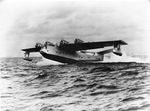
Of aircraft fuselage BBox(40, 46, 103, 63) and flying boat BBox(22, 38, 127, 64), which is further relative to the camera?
aircraft fuselage BBox(40, 46, 103, 63)

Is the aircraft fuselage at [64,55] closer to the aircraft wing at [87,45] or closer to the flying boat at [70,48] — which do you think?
the flying boat at [70,48]

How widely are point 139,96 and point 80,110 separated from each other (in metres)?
2.47

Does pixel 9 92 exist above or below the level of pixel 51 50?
below

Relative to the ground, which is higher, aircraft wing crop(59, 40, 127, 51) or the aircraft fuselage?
aircraft wing crop(59, 40, 127, 51)

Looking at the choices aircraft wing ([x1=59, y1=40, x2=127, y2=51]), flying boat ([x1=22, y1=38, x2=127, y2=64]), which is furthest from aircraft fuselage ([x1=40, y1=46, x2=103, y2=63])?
aircraft wing ([x1=59, y1=40, x2=127, y2=51])

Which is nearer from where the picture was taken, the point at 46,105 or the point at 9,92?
the point at 46,105

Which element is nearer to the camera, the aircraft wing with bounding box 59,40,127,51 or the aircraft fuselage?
the aircraft wing with bounding box 59,40,127,51

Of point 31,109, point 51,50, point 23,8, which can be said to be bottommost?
point 31,109

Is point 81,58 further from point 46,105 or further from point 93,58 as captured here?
point 46,105

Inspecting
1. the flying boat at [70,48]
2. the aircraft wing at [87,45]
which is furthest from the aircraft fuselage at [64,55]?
the aircraft wing at [87,45]

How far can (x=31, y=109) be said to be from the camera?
6.72m

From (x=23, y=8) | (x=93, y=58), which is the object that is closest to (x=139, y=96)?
(x=23, y=8)

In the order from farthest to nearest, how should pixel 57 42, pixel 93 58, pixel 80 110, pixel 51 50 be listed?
1. pixel 93 58
2. pixel 57 42
3. pixel 51 50
4. pixel 80 110

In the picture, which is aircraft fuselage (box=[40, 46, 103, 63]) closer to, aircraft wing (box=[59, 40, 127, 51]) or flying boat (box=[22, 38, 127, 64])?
flying boat (box=[22, 38, 127, 64])
